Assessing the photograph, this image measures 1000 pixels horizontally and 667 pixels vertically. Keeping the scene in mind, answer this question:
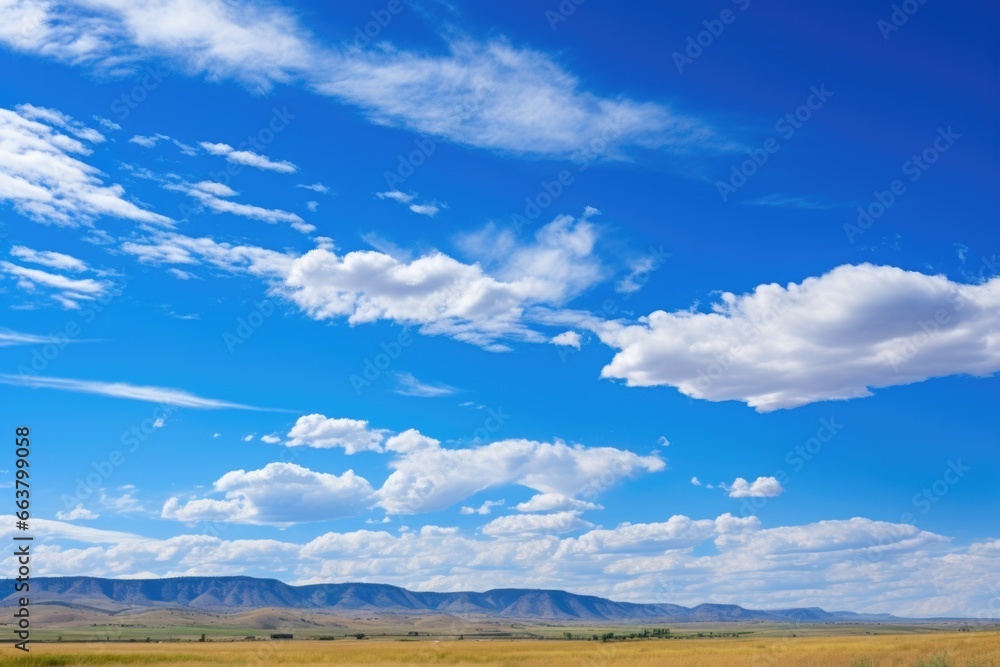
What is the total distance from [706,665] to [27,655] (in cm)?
4892

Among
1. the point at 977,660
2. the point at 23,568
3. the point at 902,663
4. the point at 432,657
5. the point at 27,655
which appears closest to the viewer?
the point at 977,660

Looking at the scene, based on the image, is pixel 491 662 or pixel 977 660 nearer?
pixel 977 660

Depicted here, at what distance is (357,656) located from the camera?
74.4 metres

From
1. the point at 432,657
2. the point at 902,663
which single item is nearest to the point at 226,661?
the point at 432,657

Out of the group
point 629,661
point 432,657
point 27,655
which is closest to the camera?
point 629,661

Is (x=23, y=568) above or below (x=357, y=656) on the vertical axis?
above

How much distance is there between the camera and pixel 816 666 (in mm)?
48000

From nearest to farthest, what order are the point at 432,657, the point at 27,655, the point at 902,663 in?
the point at 902,663 < the point at 27,655 < the point at 432,657

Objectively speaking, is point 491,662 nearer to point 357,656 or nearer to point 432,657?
point 432,657

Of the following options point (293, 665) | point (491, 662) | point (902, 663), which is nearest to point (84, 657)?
point (293, 665)

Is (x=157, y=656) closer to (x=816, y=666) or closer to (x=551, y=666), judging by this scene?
(x=551, y=666)

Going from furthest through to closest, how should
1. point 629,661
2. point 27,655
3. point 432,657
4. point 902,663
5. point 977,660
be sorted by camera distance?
point 432,657
point 27,655
point 629,661
point 902,663
point 977,660

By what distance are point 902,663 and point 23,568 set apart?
162ft

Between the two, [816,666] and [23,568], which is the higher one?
[23,568]
